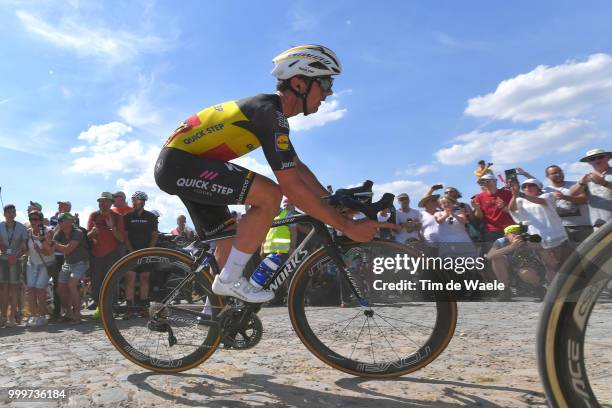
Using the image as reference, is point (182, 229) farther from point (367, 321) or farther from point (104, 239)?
point (367, 321)

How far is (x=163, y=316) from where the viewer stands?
3969 millimetres

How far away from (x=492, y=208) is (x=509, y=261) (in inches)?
43.4

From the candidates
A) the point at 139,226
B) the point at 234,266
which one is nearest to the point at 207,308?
the point at 234,266

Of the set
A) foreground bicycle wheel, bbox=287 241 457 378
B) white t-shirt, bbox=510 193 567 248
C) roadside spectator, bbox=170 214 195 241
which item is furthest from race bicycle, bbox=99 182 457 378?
roadside spectator, bbox=170 214 195 241

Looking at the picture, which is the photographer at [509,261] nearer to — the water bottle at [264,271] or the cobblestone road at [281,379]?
the cobblestone road at [281,379]

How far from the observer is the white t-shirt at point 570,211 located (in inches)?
331

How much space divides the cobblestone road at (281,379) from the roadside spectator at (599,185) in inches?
144

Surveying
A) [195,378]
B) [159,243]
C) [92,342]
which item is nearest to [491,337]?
[195,378]

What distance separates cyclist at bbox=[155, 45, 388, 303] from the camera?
3221mm

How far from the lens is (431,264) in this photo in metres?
3.41

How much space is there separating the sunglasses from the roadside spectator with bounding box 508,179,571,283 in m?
6.12

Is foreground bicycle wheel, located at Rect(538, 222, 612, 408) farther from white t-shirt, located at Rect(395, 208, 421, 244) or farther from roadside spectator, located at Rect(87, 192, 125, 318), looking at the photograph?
roadside spectator, located at Rect(87, 192, 125, 318)

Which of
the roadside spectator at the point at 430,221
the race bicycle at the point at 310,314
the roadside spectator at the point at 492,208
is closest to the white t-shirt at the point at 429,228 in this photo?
the roadside spectator at the point at 430,221

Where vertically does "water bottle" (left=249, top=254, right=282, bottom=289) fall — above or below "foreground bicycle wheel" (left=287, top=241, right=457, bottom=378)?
above
